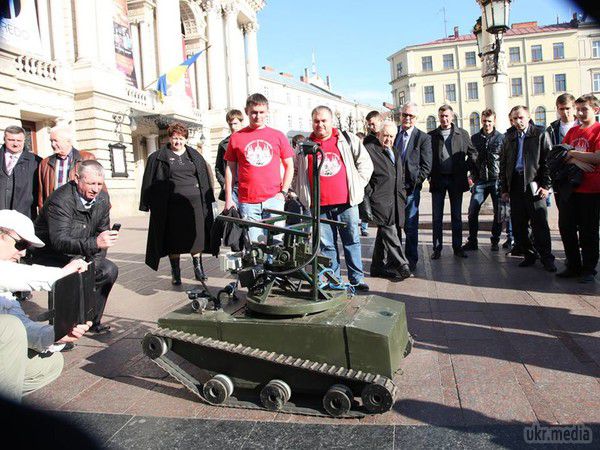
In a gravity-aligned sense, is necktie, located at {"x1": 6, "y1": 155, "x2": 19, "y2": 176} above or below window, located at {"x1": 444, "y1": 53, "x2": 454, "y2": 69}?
below

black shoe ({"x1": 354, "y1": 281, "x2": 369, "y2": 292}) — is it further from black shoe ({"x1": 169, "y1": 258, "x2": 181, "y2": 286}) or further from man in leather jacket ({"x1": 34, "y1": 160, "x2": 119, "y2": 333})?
man in leather jacket ({"x1": 34, "y1": 160, "x2": 119, "y2": 333})

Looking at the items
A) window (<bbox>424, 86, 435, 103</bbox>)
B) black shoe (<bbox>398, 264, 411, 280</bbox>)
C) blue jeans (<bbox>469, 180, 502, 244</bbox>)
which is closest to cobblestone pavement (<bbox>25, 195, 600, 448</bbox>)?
black shoe (<bbox>398, 264, 411, 280</bbox>)

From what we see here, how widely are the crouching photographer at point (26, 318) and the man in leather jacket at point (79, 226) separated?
1.22m

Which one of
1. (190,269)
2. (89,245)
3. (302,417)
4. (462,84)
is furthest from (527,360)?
(462,84)

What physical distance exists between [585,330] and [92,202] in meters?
4.11

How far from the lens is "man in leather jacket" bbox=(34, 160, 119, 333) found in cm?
428

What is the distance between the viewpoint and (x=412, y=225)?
7.04 m

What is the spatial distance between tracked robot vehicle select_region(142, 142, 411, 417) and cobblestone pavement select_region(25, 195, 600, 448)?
14cm

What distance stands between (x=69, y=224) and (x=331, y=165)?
259 centimetres

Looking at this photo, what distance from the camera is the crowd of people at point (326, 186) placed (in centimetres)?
460

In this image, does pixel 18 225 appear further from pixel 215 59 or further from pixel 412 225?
pixel 215 59

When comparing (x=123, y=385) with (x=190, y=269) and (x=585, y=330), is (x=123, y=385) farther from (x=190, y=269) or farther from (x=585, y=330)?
(x=190, y=269)

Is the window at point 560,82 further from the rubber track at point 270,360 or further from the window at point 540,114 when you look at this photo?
the rubber track at point 270,360

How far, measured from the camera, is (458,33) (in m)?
81.5
